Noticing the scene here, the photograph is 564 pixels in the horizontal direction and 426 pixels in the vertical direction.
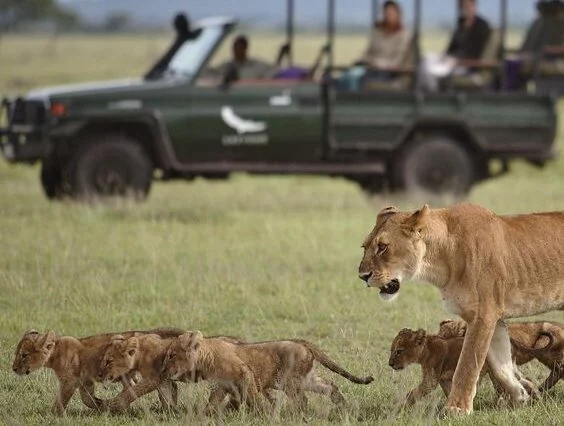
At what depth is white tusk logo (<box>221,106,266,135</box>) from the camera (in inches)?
614

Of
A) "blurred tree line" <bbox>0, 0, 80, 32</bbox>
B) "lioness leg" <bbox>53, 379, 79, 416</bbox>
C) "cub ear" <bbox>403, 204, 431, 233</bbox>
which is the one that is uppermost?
"cub ear" <bbox>403, 204, 431, 233</bbox>

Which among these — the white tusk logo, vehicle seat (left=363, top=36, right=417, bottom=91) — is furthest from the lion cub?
vehicle seat (left=363, top=36, right=417, bottom=91)

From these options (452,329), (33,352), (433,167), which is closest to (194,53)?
(433,167)

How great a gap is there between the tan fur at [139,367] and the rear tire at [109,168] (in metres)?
8.67

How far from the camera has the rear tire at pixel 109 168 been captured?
15547 millimetres

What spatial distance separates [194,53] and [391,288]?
9404 millimetres

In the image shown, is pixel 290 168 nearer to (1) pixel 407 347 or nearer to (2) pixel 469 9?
(2) pixel 469 9

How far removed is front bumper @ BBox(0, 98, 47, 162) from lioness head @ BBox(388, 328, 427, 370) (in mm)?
8762

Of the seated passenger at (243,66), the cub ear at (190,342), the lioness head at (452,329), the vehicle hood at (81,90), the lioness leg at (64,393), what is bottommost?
the vehicle hood at (81,90)

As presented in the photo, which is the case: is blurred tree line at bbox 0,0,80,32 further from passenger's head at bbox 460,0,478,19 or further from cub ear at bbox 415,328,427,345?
cub ear at bbox 415,328,427,345

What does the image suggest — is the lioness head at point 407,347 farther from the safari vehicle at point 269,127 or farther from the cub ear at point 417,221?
the safari vehicle at point 269,127

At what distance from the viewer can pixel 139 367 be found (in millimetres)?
6941

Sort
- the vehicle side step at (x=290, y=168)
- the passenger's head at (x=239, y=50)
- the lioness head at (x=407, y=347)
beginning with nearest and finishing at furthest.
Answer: the lioness head at (x=407, y=347) < the vehicle side step at (x=290, y=168) < the passenger's head at (x=239, y=50)

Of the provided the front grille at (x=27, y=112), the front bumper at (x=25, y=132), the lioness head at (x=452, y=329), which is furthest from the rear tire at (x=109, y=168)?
the lioness head at (x=452, y=329)
